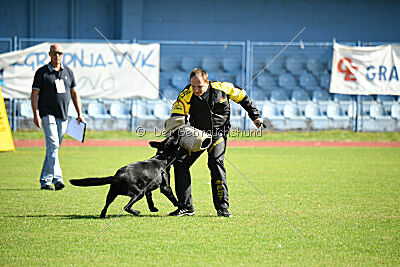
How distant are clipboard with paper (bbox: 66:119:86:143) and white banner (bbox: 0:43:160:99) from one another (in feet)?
33.8

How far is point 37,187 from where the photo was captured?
9.56m

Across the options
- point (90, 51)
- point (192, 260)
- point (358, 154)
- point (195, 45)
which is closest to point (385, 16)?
point (195, 45)

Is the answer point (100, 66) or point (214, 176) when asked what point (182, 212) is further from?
point (100, 66)

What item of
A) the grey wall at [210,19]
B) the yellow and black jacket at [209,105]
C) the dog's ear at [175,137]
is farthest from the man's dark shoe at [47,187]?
the grey wall at [210,19]

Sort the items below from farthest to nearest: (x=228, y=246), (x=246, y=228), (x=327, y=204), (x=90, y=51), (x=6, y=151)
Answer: (x=90, y=51)
(x=6, y=151)
(x=327, y=204)
(x=246, y=228)
(x=228, y=246)

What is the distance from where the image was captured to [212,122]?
7.04 metres

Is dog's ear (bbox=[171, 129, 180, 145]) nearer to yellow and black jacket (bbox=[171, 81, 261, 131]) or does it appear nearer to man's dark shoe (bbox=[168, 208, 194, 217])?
yellow and black jacket (bbox=[171, 81, 261, 131])

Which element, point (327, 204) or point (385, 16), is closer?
point (327, 204)

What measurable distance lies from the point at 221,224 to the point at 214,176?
69 centimetres

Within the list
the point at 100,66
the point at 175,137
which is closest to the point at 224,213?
the point at 175,137

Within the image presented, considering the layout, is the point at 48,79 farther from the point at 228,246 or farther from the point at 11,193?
the point at 228,246

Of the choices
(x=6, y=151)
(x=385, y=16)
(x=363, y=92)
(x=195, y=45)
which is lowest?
(x=6, y=151)

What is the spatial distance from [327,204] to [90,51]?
1378 cm

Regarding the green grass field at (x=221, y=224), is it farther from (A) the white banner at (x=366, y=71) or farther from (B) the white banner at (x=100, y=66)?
(A) the white banner at (x=366, y=71)
